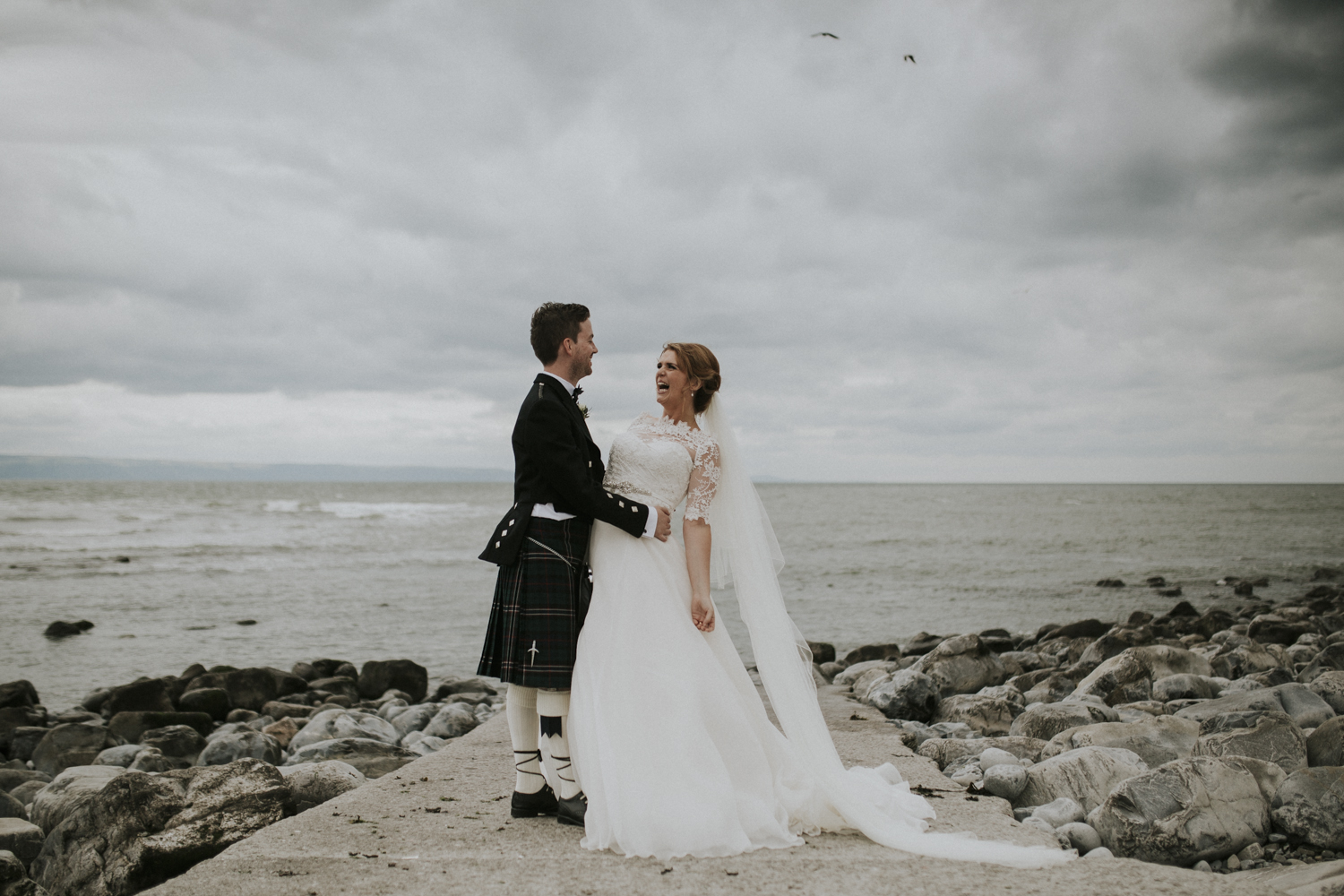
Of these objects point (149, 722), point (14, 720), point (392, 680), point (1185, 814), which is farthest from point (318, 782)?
point (14, 720)

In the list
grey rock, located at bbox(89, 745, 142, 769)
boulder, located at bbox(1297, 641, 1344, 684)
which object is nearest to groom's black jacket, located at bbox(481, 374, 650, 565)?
grey rock, located at bbox(89, 745, 142, 769)

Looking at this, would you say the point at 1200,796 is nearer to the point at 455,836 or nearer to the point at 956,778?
the point at 956,778

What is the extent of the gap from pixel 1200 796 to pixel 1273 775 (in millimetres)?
674

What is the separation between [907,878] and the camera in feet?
10.8

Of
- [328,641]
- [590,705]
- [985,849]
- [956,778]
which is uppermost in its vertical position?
[590,705]

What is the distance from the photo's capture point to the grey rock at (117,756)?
762 cm

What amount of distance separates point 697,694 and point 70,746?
745 cm

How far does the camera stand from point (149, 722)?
29.8 feet

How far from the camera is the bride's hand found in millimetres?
4180

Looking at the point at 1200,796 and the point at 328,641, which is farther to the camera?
the point at 328,641


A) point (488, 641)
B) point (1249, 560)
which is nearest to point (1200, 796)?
point (488, 641)

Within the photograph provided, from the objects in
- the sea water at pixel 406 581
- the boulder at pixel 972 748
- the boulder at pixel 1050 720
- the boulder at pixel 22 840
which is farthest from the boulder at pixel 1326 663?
the boulder at pixel 22 840

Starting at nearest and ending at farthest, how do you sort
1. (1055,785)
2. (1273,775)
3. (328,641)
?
(1273,775), (1055,785), (328,641)

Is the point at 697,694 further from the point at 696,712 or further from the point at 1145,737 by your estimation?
the point at 1145,737
